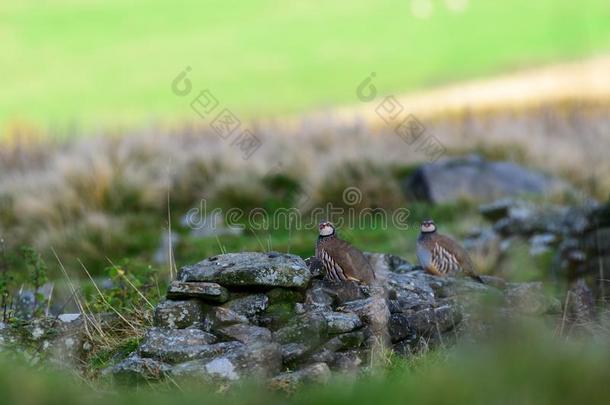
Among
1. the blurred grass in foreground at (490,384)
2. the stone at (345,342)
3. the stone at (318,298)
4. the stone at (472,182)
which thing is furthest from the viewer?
the stone at (472,182)

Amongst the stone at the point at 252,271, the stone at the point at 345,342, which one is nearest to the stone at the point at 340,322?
the stone at the point at 345,342

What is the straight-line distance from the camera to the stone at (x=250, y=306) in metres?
9.04

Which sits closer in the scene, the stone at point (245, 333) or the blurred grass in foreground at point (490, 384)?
the blurred grass in foreground at point (490, 384)

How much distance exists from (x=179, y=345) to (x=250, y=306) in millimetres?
740

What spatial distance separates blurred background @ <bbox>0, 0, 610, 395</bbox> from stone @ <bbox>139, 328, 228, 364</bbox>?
59 centimetres

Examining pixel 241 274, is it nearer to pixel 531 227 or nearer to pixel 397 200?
pixel 531 227

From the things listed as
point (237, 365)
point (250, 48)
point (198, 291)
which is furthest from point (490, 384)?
point (250, 48)

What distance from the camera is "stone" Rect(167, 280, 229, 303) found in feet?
29.6

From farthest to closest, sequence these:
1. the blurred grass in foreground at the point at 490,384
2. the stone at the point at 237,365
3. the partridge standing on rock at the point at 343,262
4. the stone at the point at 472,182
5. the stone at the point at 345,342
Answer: the stone at the point at 472,182
the partridge standing on rock at the point at 343,262
the stone at the point at 345,342
the stone at the point at 237,365
the blurred grass in foreground at the point at 490,384

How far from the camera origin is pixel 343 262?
381 inches

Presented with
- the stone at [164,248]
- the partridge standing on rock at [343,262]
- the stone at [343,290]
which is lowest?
the stone at [164,248]

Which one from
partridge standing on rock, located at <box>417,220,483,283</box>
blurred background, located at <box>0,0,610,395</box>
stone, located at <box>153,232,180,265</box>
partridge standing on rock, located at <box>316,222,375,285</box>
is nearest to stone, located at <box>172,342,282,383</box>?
blurred background, located at <box>0,0,610,395</box>

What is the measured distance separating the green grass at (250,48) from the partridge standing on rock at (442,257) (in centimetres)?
3253

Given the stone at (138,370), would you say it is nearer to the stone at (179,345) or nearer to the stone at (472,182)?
the stone at (179,345)
